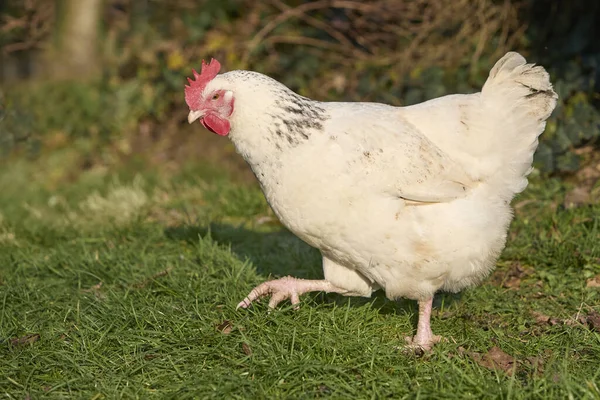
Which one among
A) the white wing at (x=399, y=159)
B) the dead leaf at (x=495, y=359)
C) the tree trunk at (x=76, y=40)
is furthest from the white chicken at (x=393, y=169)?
the tree trunk at (x=76, y=40)

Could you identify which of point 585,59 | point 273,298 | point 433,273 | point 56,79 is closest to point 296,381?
point 273,298

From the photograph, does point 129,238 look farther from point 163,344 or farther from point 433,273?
point 433,273

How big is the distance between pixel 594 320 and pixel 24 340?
3.16 meters

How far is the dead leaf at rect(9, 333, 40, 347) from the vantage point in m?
3.68

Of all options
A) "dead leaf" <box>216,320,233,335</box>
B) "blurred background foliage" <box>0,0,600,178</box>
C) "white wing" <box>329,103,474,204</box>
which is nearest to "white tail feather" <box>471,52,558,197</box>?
"white wing" <box>329,103,474,204</box>

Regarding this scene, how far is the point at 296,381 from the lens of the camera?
320 centimetres

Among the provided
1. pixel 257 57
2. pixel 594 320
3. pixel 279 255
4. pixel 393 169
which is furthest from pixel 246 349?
pixel 257 57

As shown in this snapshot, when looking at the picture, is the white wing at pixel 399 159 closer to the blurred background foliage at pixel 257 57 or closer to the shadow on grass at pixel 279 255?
the shadow on grass at pixel 279 255

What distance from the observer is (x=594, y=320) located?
147 inches

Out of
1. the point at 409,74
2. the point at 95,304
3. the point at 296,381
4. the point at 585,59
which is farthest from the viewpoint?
the point at 409,74

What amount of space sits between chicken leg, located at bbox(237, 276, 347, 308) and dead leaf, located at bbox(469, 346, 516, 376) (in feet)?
3.18

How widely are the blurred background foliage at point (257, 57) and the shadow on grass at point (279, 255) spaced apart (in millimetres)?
2462

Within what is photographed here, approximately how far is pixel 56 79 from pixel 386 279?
7188 millimetres

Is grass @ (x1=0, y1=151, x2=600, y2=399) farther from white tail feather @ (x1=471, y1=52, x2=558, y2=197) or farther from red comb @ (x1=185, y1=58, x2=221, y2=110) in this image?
red comb @ (x1=185, y1=58, x2=221, y2=110)
